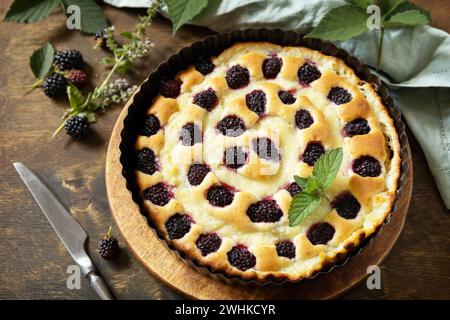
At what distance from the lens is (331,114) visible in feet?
9.12

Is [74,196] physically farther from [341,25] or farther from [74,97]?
[341,25]

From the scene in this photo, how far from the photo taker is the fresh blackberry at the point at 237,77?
2.83 m

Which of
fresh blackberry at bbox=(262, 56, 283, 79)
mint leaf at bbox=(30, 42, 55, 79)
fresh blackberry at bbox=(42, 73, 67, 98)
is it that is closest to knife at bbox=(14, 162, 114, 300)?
fresh blackberry at bbox=(42, 73, 67, 98)

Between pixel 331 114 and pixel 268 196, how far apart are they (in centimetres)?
52

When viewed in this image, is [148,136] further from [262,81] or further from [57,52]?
[57,52]

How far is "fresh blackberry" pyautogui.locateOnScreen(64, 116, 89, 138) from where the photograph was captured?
301cm

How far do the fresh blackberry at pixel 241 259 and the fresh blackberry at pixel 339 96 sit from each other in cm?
87

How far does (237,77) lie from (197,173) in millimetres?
535

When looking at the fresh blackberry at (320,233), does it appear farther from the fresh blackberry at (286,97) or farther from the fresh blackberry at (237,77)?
the fresh blackberry at (237,77)

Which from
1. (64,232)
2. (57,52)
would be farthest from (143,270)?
(57,52)

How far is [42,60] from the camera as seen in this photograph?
323cm

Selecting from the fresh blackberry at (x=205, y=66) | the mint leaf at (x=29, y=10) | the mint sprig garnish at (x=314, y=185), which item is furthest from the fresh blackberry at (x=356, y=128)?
the mint leaf at (x=29, y=10)

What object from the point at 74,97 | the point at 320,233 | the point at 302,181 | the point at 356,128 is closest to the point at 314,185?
the point at 302,181

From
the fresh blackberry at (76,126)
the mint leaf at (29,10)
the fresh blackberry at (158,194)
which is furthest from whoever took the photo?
the mint leaf at (29,10)
